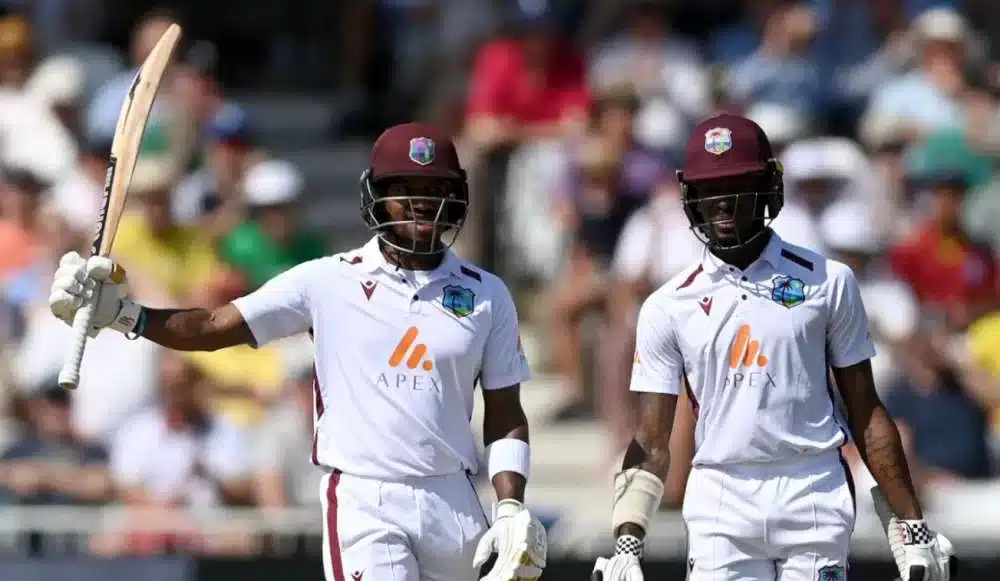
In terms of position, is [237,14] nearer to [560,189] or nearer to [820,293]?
[560,189]

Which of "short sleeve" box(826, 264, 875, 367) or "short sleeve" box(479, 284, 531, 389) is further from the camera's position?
"short sleeve" box(479, 284, 531, 389)

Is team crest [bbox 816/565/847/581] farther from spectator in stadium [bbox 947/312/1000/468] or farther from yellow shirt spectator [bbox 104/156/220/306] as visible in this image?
yellow shirt spectator [bbox 104/156/220/306]

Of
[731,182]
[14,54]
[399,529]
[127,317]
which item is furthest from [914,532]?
[14,54]

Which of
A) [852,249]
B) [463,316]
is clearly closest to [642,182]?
[852,249]

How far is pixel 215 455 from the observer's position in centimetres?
995

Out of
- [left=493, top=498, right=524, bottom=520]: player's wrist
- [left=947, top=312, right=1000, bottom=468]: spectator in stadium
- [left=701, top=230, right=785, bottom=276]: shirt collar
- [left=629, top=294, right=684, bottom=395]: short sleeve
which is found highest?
[left=701, top=230, right=785, bottom=276]: shirt collar

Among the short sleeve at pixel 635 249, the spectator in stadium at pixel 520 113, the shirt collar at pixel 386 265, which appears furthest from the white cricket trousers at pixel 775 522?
the spectator in stadium at pixel 520 113

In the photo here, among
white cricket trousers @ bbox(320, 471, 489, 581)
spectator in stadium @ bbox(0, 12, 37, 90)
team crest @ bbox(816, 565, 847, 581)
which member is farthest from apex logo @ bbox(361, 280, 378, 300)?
spectator in stadium @ bbox(0, 12, 37, 90)

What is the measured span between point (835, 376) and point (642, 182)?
5.04 m

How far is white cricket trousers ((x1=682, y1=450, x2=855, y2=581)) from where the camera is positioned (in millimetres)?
6316

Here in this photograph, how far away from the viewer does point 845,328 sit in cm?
641

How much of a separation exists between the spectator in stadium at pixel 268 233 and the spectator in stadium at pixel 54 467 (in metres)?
1.33

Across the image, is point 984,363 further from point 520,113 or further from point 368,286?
point 368,286

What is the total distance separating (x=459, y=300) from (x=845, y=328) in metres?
1.23
